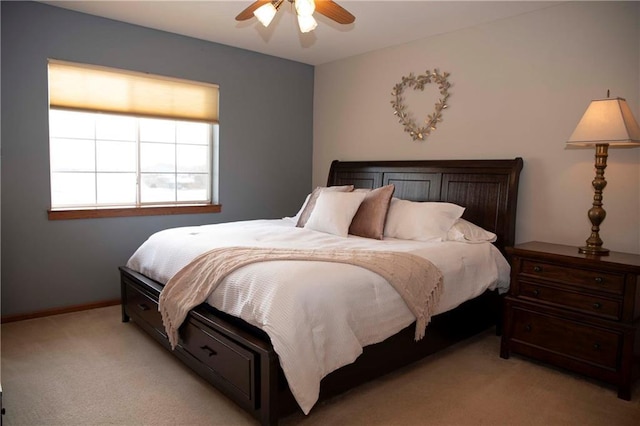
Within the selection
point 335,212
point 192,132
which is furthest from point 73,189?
point 335,212

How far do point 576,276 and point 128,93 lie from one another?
12.5ft

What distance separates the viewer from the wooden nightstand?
8.05ft

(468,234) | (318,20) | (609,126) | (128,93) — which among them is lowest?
(468,234)

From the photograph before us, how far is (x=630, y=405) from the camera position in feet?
7.80

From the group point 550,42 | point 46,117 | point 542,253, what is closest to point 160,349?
point 46,117

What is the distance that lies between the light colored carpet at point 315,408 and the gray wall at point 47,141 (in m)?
0.72

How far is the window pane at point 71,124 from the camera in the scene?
3726 millimetres

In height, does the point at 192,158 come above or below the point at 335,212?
above

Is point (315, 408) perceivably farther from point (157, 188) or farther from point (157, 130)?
point (157, 130)

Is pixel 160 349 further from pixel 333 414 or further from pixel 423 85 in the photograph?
pixel 423 85

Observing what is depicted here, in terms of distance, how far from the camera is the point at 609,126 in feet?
8.48

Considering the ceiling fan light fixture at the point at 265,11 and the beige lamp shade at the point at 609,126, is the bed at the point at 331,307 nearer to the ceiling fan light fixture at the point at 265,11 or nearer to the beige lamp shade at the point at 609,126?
the beige lamp shade at the point at 609,126

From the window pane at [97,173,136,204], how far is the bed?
91 centimetres

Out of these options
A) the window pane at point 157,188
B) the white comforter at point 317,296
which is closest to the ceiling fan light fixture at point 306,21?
the white comforter at point 317,296
